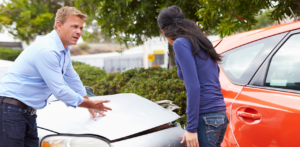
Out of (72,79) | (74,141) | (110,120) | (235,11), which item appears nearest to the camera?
(74,141)

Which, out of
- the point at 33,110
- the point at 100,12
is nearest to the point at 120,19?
the point at 100,12

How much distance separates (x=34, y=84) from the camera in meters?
1.69

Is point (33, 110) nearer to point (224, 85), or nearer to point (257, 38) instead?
point (224, 85)

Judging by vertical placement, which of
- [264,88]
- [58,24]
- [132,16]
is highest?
[132,16]

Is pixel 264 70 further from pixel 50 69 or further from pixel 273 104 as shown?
pixel 50 69

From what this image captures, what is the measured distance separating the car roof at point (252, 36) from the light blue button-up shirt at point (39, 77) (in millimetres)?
1367

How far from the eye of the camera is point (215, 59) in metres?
1.57

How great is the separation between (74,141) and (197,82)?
3.54ft

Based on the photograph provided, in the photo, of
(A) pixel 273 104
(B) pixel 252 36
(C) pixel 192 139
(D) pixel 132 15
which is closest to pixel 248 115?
(A) pixel 273 104

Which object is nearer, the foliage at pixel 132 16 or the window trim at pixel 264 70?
the window trim at pixel 264 70

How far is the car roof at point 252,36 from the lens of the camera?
1.71m

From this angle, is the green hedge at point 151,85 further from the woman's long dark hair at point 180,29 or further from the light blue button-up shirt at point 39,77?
the light blue button-up shirt at point 39,77

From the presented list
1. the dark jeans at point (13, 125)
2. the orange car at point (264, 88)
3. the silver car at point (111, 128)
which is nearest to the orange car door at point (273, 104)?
the orange car at point (264, 88)

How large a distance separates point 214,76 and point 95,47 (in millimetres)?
49474
